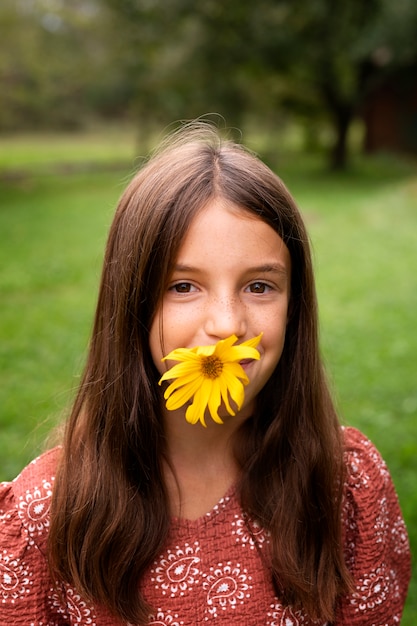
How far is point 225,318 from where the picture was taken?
4.38 feet

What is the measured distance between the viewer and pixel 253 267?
1.39m

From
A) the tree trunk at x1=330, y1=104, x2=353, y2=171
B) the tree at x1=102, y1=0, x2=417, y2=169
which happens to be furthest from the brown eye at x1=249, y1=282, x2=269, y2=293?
the tree trunk at x1=330, y1=104, x2=353, y2=171

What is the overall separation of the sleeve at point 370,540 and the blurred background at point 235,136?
32 cm

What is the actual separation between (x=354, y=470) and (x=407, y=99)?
925 inches

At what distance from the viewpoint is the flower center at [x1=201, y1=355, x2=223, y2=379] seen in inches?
50.7

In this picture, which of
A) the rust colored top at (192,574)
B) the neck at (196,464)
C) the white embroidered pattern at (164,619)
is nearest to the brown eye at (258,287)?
the neck at (196,464)

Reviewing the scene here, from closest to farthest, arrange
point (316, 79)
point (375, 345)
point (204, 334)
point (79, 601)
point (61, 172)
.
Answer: point (204, 334)
point (79, 601)
point (375, 345)
point (316, 79)
point (61, 172)

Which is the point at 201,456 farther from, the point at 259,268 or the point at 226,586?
the point at 259,268

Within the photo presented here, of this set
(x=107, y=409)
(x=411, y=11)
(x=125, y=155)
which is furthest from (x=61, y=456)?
(x=125, y=155)

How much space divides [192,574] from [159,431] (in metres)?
0.30

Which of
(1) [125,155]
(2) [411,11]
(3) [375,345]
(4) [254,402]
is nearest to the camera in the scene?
(4) [254,402]

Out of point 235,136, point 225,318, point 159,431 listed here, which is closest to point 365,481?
point 159,431

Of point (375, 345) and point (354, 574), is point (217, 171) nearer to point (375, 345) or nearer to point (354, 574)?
point (354, 574)

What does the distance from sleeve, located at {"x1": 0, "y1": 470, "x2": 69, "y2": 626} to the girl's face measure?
0.45 meters
